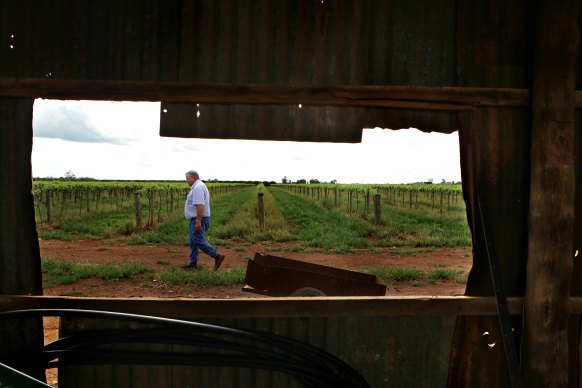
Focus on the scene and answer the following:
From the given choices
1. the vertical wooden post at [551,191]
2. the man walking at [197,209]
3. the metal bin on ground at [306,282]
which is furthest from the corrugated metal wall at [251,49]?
the man walking at [197,209]

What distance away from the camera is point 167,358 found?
2.75 metres

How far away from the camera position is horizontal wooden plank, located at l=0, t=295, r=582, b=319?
2783 millimetres

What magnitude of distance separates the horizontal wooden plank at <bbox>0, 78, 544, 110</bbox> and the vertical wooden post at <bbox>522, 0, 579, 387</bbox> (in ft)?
0.60

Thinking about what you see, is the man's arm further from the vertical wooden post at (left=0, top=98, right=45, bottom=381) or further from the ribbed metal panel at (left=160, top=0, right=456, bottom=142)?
the ribbed metal panel at (left=160, top=0, right=456, bottom=142)

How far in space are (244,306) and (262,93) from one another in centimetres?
120

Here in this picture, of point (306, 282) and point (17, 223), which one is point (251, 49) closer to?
point (17, 223)

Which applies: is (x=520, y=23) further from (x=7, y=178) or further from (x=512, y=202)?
(x=7, y=178)

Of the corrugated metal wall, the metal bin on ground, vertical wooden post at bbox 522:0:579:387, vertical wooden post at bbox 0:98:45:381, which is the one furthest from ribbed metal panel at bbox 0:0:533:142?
the metal bin on ground

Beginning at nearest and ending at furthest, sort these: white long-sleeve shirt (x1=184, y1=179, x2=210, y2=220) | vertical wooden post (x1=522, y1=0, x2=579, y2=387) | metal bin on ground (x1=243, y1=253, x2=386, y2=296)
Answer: vertical wooden post (x1=522, y1=0, x2=579, y2=387) → metal bin on ground (x1=243, y1=253, x2=386, y2=296) → white long-sleeve shirt (x1=184, y1=179, x2=210, y2=220)

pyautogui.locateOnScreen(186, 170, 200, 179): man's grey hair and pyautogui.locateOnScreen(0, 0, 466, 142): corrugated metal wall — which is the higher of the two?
pyautogui.locateOnScreen(0, 0, 466, 142): corrugated metal wall

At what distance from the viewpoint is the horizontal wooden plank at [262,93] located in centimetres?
279

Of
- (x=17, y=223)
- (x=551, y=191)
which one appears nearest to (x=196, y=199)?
(x=17, y=223)

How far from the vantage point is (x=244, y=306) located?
9.14 ft

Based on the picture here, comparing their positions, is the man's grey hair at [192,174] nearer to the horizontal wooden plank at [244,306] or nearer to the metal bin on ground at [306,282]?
the metal bin on ground at [306,282]
